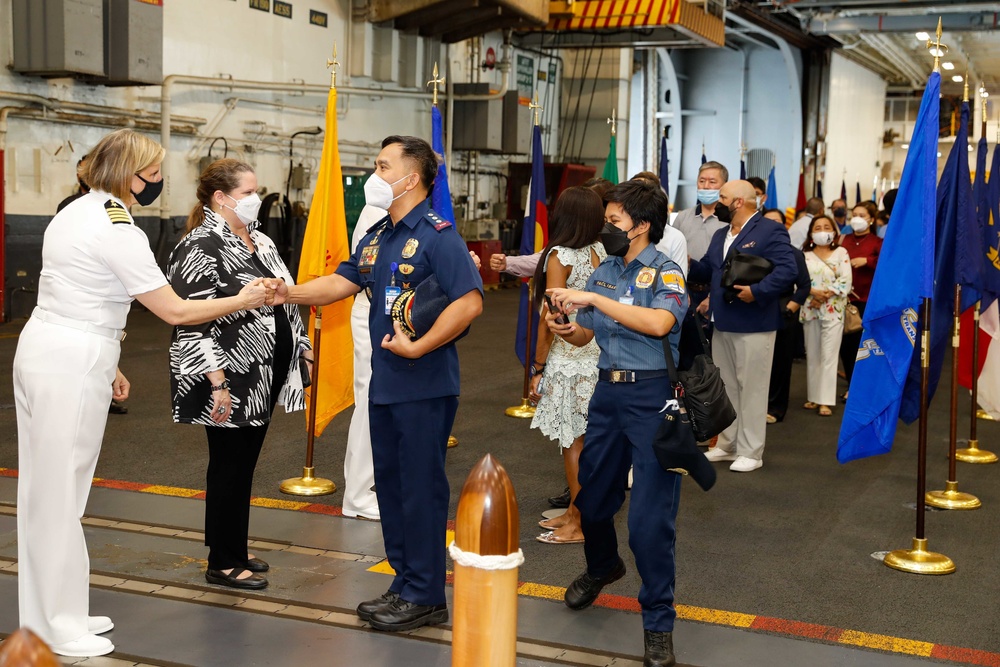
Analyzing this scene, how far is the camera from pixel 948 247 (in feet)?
17.5

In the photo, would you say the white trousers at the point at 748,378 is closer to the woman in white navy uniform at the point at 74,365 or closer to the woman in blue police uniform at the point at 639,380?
the woman in blue police uniform at the point at 639,380

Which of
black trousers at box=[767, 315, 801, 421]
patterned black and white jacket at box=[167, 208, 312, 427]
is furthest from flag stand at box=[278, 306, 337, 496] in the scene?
black trousers at box=[767, 315, 801, 421]

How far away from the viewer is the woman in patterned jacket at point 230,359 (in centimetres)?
398

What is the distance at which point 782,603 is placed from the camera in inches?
168

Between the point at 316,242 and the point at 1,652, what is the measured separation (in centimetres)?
486

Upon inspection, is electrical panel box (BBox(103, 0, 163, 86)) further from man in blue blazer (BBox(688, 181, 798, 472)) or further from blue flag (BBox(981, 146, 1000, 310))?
blue flag (BBox(981, 146, 1000, 310))

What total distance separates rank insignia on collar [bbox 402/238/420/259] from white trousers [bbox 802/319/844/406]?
5485 millimetres

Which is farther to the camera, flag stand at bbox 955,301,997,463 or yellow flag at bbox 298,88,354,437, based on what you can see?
flag stand at bbox 955,301,997,463

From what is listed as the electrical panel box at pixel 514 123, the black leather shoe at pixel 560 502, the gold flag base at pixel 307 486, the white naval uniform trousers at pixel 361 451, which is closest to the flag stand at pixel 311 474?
the gold flag base at pixel 307 486

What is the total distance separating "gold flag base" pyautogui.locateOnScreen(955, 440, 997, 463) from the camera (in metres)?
7.03

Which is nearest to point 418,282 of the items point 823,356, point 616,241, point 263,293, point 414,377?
point 414,377

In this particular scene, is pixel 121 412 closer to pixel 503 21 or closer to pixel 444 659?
pixel 444 659

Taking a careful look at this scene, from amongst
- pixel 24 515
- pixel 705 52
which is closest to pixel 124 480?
pixel 24 515

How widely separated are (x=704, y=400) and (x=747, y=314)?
3109 mm
